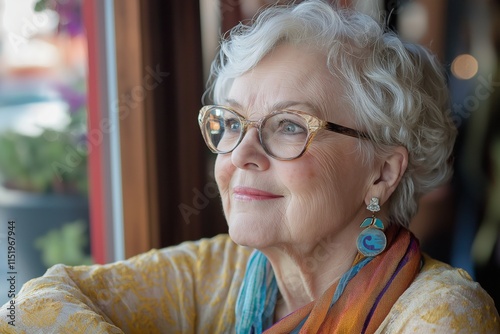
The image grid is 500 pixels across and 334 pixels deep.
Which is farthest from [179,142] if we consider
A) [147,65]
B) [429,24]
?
[429,24]

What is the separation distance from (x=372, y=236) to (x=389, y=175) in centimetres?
17

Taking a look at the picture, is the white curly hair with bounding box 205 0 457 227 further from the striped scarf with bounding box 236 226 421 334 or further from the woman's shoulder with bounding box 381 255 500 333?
the woman's shoulder with bounding box 381 255 500 333

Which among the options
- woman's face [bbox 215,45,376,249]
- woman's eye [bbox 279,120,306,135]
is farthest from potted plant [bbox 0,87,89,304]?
woman's eye [bbox 279,120,306,135]

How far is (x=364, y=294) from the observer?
4.66ft

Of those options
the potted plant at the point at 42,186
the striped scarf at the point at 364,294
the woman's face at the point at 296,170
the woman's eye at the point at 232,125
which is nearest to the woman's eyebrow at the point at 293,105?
the woman's face at the point at 296,170

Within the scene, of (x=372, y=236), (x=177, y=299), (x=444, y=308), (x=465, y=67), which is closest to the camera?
(x=444, y=308)

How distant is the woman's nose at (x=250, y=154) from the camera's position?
57.6 inches

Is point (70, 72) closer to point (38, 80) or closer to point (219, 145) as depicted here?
point (38, 80)

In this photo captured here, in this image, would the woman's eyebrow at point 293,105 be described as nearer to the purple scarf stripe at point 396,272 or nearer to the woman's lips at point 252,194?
the woman's lips at point 252,194

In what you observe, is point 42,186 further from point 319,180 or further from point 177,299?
point 319,180

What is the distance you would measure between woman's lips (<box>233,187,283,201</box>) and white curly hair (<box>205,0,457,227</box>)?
268 millimetres

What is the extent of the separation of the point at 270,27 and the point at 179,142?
95cm

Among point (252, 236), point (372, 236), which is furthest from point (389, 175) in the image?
point (252, 236)

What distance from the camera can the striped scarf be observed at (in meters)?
1.39
